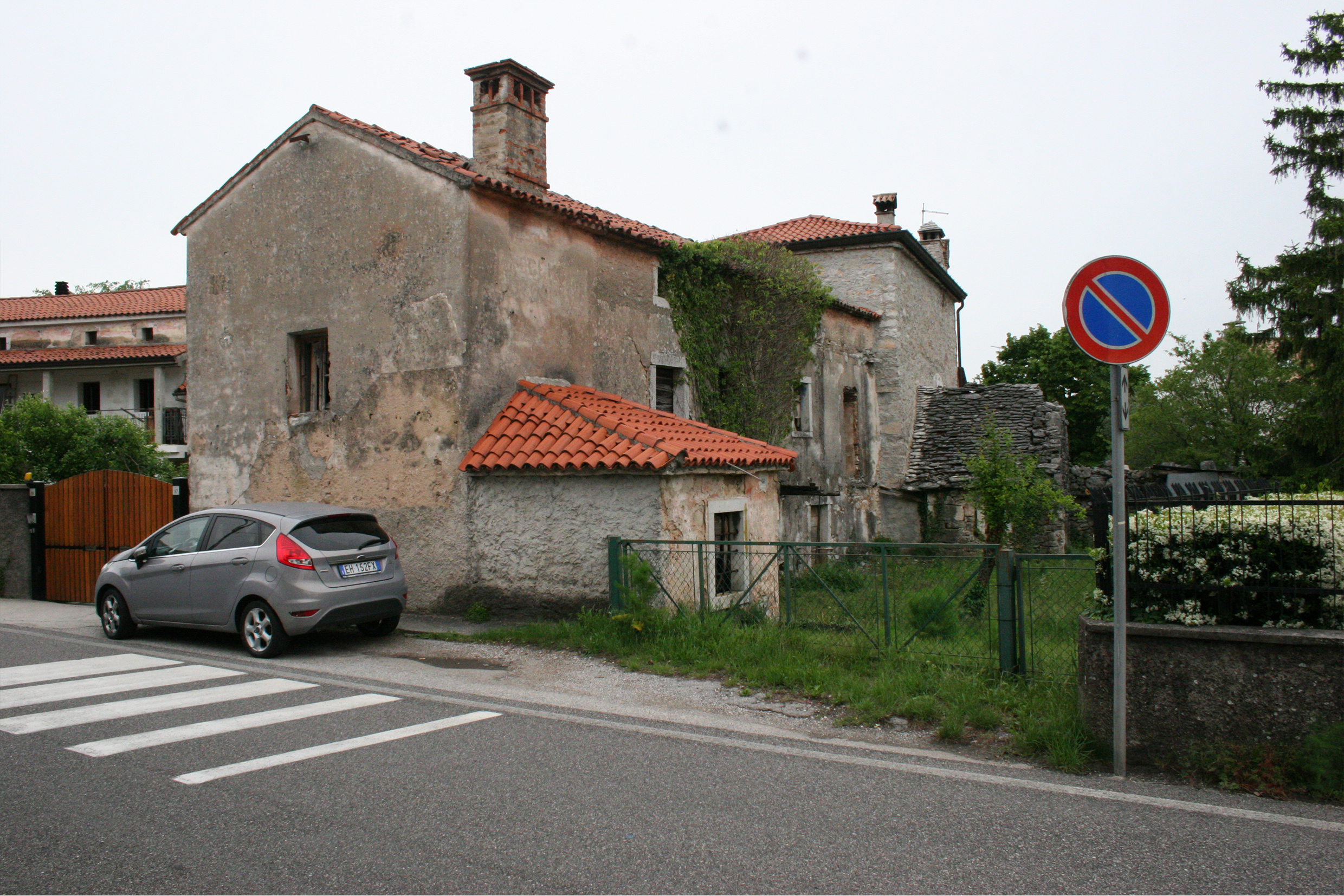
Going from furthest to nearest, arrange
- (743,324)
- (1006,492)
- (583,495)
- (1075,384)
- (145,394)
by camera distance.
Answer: (1075,384), (145,394), (1006,492), (743,324), (583,495)

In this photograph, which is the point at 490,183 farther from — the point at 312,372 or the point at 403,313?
the point at 312,372

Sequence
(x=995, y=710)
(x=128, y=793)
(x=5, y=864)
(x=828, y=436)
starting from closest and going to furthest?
1. (x=5, y=864)
2. (x=128, y=793)
3. (x=995, y=710)
4. (x=828, y=436)

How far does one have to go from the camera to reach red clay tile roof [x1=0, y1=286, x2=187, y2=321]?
3738cm

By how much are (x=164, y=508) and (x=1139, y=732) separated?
42.6ft

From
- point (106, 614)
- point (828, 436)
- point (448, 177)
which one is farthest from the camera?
point (828, 436)

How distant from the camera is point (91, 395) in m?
36.6

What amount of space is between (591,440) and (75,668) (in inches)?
215

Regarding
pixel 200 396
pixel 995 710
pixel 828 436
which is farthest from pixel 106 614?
pixel 828 436

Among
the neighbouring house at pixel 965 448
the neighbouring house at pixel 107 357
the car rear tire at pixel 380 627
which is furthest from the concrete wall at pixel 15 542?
the neighbouring house at pixel 107 357

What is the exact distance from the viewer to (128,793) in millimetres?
4766

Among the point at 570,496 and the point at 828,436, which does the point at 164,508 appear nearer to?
the point at 570,496

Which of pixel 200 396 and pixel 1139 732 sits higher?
pixel 200 396

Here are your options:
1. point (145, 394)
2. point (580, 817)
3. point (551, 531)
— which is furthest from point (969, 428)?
point (145, 394)

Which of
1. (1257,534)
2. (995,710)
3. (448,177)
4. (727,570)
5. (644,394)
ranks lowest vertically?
(995,710)
